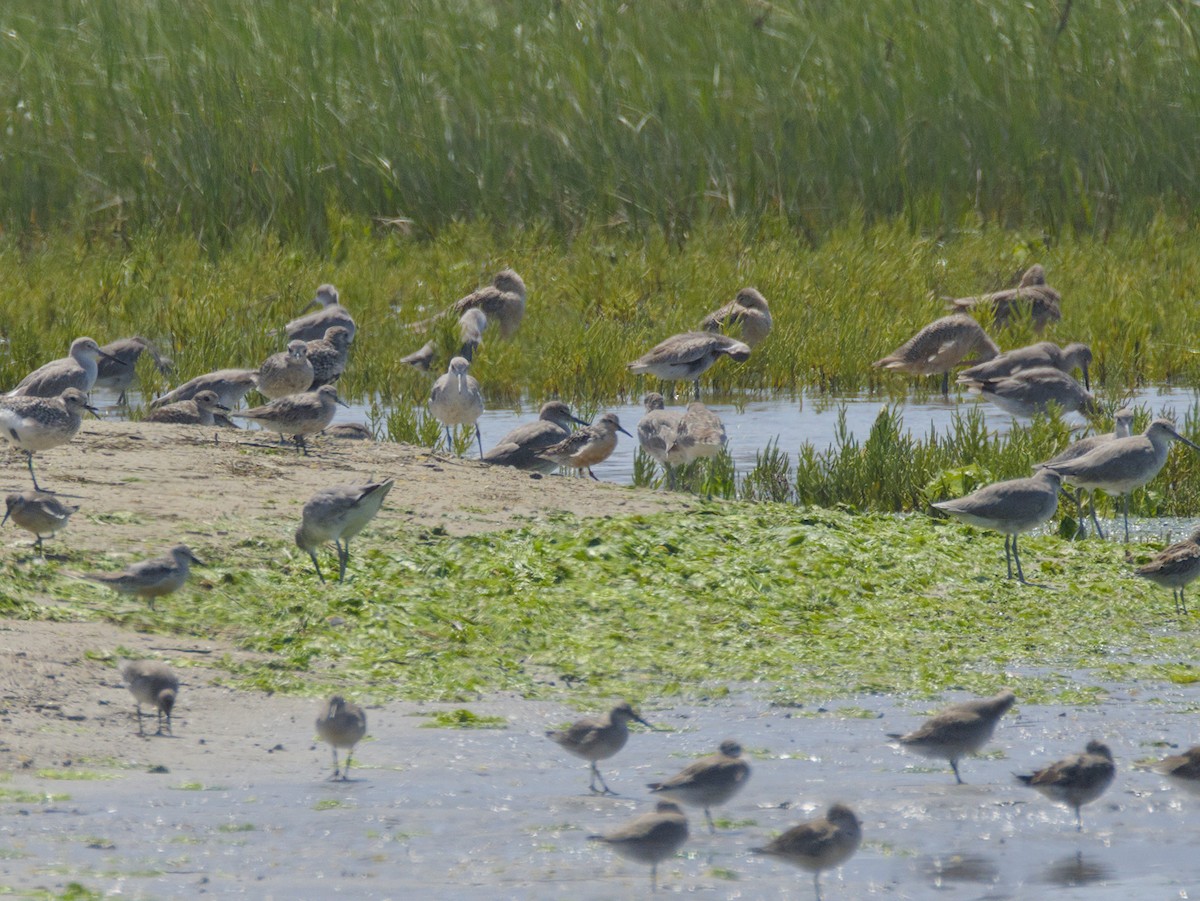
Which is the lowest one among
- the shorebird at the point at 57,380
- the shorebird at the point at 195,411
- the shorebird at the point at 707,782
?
the shorebird at the point at 195,411

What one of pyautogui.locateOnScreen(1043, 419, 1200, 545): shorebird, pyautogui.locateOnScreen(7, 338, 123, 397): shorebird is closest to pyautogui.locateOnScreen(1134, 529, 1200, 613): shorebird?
pyautogui.locateOnScreen(1043, 419, 1200, 545): shorebird

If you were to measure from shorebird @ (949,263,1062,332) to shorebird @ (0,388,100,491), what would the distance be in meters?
9.97

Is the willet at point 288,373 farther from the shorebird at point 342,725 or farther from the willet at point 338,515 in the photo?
the shorebird at point 342,725

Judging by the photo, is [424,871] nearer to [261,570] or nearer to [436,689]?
[436,689]

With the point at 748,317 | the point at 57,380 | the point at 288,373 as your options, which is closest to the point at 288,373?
the point at 288,373

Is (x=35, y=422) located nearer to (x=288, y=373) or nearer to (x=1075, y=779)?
(x=288, y=373)

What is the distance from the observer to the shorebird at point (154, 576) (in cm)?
846

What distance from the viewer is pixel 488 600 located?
9289mm

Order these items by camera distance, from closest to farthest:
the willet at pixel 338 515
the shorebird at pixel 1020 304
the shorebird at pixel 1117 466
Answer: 1. the willet at pixel 338 515
2. the shorebird at pixel 1117 466
3. the shorebird at pixel 1020 304

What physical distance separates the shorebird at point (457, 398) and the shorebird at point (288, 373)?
1067 millimetres

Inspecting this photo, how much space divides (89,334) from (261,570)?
8530mm

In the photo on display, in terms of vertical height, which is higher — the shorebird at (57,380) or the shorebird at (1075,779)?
the shorebird at (1075,779)

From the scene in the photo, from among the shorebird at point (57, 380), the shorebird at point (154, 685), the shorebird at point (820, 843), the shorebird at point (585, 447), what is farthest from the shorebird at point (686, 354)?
the shorebird at point (820, 843)

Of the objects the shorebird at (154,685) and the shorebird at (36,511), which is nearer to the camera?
the shorebird at (154,685)
